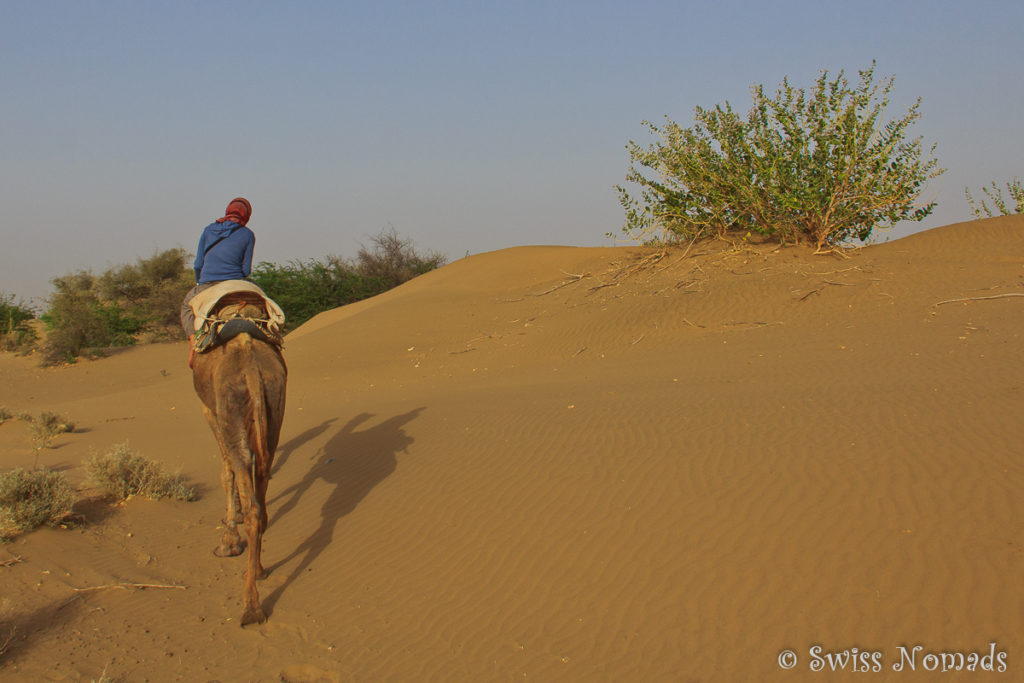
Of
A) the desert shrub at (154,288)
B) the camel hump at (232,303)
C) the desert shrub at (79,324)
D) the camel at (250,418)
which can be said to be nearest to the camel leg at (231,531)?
the camel at (250,418)

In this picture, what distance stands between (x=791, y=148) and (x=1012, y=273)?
6.12m

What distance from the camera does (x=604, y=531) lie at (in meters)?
6.57

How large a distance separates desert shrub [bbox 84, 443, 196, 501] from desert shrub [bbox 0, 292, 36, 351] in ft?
86.1

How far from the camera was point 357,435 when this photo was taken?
1127 centimetres

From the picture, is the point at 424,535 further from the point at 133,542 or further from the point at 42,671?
the point at 42,671

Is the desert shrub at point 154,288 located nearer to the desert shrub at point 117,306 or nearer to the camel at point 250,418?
the desert shrub at point 117,306

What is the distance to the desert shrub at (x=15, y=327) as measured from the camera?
30.9 meters

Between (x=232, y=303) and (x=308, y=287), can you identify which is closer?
(x=232, y=303)

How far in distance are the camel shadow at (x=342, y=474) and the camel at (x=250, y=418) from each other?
1.72ft

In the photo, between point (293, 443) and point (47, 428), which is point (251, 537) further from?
point (47, 428)

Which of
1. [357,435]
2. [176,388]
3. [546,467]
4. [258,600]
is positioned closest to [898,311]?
[546,467]

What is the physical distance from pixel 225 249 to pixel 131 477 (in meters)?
2.86

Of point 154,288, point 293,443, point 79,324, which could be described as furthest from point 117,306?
point 293,443

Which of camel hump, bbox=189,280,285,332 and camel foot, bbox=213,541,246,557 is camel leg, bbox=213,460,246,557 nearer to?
camel foot, bbox=213,541,246,557
